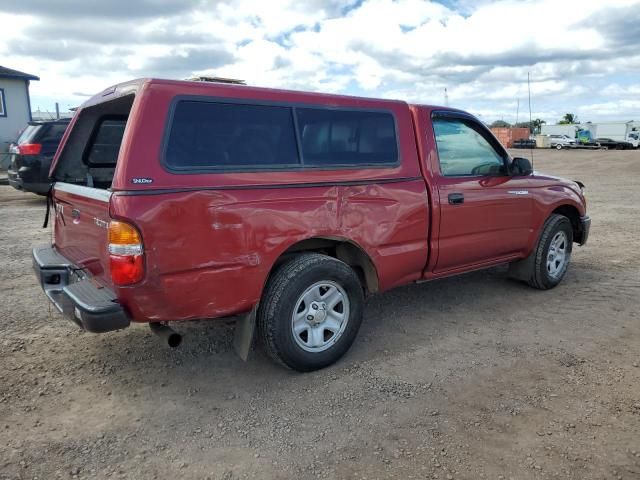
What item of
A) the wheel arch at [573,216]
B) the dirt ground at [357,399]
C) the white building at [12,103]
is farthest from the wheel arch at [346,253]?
the white building at [12,103]

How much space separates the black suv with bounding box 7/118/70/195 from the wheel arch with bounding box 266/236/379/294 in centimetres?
854

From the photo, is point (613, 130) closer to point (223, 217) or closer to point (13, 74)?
point (13, 74)

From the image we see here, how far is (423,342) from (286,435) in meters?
1.63

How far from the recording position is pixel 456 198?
4.39 meters

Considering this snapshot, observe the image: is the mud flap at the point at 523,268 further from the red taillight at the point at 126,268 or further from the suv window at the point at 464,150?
the red taillight at the point at 126,268

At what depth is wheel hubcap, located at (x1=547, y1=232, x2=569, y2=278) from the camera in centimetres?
551

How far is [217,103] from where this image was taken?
3.20 metres

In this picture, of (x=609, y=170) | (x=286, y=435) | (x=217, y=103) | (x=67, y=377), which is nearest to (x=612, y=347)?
(x=286, y=435)

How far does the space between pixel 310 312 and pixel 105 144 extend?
2.47 metres

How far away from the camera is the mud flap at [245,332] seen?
11.1ft

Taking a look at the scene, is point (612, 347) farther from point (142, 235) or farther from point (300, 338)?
point (142, 235)

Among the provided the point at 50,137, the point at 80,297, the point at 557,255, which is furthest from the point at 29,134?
the point at 557,255

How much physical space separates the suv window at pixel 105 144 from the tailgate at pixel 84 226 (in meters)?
0.52

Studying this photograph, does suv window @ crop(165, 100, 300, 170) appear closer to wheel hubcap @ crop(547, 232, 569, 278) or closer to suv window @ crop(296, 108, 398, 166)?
suv window @ crop(296, 108, 398, 166)
